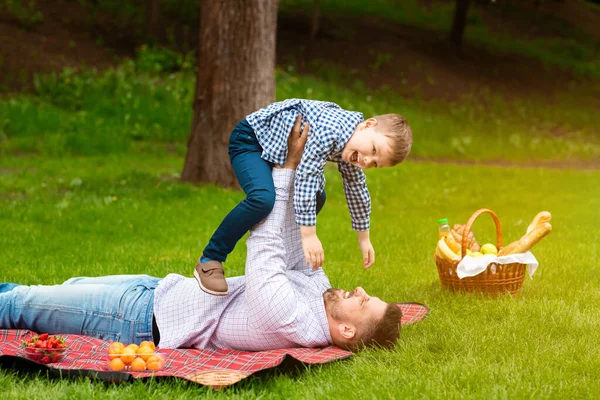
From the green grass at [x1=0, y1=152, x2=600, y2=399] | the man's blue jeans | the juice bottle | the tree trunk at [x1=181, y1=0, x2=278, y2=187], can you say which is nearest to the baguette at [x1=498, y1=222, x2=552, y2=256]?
the green grass at [x1=0, y1=152, x2=600, y2=399]

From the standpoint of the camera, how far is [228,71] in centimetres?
938

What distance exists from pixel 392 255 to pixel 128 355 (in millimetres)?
3705

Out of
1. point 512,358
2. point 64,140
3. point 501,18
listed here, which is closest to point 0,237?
point 512,358

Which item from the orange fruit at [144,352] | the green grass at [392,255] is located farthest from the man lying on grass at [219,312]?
the orange fruit at [144,352]

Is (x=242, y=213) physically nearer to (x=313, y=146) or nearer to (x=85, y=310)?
(x=313, y=146)

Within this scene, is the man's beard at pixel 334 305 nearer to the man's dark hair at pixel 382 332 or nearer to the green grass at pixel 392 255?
the man's dark hair at pixel 382 332

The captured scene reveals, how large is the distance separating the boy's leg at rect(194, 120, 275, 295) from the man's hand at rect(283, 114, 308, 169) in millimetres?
134

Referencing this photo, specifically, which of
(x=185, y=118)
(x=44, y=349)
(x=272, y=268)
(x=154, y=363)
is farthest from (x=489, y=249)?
(x=185, y=118)

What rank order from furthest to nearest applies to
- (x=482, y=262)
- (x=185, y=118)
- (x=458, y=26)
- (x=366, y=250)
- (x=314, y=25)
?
(x=458, y=26) < (x=314, y=25) < (x=185, y=118) < (x=482, y=262) < (x=366, y=250)

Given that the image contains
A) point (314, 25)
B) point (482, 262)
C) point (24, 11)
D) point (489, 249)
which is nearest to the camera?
point (482, 262)

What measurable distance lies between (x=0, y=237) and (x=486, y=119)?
42.1 ft

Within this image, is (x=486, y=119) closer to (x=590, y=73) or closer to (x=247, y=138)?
(x=590, y=73)

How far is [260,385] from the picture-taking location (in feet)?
12.3

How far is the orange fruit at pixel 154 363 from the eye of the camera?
3.76m
